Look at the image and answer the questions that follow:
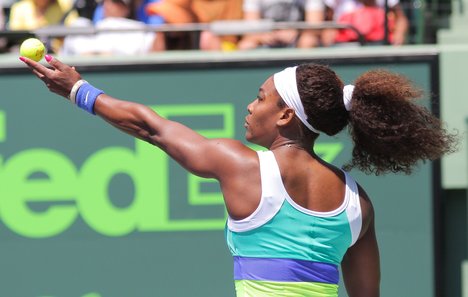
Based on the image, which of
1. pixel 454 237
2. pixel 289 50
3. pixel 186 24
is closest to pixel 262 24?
pixel 289 50

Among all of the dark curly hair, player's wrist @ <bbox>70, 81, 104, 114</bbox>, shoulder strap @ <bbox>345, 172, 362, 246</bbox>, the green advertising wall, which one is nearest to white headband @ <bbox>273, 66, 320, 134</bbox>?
the dark curly hair

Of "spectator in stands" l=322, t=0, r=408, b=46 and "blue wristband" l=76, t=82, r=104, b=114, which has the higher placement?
"spectator in stands" l=322, t=0, r=408, b=46

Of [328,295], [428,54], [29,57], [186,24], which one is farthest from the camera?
[186,24]

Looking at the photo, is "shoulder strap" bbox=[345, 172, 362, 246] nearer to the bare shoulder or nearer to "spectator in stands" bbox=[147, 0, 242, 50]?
the bare shoulder

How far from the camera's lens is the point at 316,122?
3.54 metres

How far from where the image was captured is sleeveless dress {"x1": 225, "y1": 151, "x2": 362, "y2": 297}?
11.0ft

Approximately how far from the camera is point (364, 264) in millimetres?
3592

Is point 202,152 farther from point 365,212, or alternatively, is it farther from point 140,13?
point 140,13

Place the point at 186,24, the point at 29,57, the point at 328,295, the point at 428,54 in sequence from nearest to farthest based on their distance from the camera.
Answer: the point at 328,295, the point at 29,57, the point at 428,54, the point at 186,24

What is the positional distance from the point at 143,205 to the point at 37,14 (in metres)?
2.00

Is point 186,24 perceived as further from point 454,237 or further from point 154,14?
point 454,237

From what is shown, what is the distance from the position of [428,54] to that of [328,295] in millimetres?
3013

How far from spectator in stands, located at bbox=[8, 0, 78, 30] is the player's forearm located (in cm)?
388

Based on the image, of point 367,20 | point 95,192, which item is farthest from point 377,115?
point 367,20
